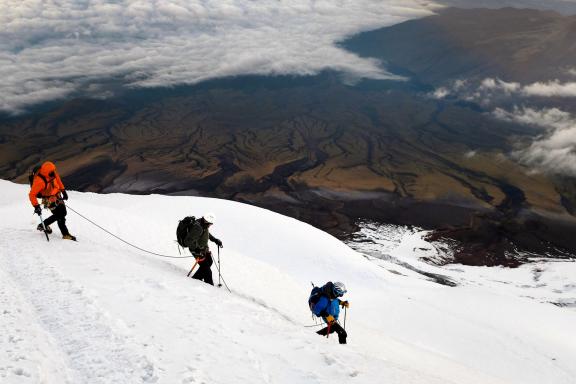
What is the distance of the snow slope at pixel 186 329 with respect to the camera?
5.97m

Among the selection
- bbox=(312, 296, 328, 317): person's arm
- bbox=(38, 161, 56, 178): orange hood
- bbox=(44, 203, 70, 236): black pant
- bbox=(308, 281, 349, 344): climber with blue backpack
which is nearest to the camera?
bbox=(308, 281, 349, 344): climber with blue backpack

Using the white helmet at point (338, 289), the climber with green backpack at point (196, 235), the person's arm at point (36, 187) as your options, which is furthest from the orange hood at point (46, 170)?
the white helmet at point (338, 289)

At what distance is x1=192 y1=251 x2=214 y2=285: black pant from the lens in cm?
1172

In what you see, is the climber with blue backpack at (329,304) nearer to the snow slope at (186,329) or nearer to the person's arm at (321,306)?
the person's arm at (321,306)

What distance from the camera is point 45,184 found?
12258 millimetres

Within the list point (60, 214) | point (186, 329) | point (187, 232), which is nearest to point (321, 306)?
point (186, 329)

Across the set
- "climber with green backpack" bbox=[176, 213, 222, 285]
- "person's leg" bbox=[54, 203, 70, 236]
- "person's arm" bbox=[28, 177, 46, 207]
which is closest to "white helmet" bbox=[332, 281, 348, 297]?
"climber with green backpack" bbox=[176, 213, 222, 285]

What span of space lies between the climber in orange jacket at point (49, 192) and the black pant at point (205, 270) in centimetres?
452

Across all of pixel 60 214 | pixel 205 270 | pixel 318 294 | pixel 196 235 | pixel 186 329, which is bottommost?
pixel 205 270

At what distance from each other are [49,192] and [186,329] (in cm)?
795

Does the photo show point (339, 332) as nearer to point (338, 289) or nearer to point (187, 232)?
point (338, 289)

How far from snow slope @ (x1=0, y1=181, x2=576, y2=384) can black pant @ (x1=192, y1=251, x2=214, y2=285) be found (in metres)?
0.75

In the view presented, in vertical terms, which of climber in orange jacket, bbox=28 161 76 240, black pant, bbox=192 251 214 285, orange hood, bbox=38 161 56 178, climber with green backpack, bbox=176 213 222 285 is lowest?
black pant, bbox=192 251 214 285

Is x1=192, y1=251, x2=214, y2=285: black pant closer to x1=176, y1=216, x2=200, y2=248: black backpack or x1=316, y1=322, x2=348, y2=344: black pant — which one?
A: x1=176, y1=216, x2=200, y2=248: black backpack
